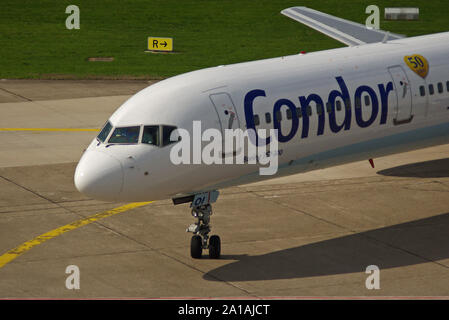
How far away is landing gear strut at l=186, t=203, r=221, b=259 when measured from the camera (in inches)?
974

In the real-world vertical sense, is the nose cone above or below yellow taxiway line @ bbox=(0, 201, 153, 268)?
above

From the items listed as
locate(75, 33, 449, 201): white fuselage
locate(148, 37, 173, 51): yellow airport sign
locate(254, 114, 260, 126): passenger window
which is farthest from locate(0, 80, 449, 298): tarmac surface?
locate(148, 37, 173, 51): yellow airport sign

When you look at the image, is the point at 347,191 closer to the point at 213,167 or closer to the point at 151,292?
the point at 213,167

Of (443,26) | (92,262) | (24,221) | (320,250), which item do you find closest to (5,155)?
(24,221)

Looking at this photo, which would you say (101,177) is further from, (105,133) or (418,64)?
(418,64)

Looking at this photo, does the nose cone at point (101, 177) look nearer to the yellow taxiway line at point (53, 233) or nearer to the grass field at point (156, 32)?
the yellow taxiway line at point (53, 233)

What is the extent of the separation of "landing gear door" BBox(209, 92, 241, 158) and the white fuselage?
0.10 ft

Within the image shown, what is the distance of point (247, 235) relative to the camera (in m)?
26.9

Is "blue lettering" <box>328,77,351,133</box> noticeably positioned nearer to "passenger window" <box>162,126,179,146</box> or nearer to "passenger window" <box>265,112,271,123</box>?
"passenger window" <box>265,112,271,123</box>

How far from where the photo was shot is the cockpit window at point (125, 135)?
2341 cm

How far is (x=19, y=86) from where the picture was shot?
4916 cm

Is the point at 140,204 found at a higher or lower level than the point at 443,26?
lower

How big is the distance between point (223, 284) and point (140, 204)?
24.3 ft

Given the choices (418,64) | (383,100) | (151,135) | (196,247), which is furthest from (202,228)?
(418,64)
